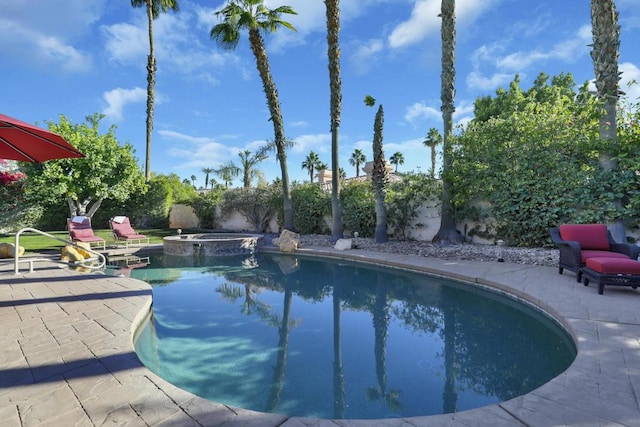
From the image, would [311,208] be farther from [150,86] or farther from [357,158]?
[357,158]

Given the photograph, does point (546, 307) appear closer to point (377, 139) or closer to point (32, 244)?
point (377, 139)

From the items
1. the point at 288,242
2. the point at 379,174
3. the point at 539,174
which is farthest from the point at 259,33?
the point at 539,174

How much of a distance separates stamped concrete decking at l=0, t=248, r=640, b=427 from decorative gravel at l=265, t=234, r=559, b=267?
2864 millimetres

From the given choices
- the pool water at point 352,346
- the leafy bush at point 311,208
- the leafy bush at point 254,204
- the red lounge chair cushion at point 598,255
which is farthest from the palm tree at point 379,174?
the leafy bush at point 254,204

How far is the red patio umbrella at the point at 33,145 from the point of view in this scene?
434cm

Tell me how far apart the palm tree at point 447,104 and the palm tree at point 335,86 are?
4001 millimetres

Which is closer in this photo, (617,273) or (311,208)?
(617,273)

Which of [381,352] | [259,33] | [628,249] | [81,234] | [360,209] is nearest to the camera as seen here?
[381,352]

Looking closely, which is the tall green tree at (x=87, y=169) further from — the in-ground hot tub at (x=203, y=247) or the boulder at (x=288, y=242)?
the boulder at (x=288, y=242)

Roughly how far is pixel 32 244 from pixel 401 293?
14733 millimetres

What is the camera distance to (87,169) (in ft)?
50.1

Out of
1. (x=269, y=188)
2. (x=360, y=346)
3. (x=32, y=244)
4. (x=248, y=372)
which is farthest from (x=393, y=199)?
(x=32, y=244)

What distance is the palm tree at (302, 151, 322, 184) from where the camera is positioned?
163ft

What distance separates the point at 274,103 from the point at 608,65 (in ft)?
38.9
